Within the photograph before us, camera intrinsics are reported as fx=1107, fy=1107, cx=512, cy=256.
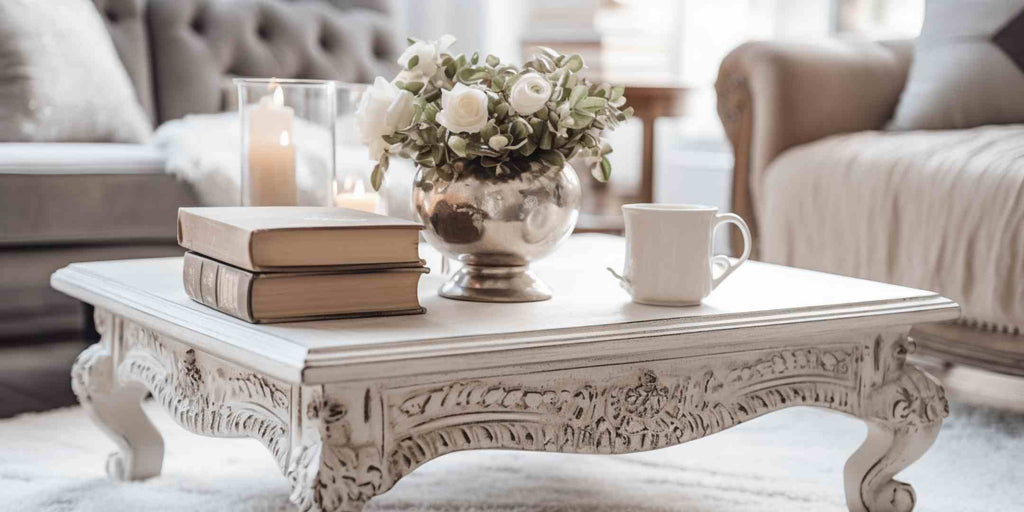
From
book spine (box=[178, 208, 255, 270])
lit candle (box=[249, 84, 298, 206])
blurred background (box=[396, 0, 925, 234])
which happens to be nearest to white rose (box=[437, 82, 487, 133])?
book spine (box=[178, 208, 255, 270])

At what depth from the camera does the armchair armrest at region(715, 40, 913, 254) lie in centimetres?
218

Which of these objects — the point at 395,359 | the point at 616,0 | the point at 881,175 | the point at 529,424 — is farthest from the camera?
the point at 616,0

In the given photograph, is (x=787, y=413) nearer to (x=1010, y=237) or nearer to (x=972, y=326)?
(x=972, y=326)

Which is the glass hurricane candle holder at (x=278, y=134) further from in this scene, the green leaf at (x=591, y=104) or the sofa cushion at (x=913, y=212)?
the sofa cushion at (x=913, y=212)

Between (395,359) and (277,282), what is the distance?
0.48ft

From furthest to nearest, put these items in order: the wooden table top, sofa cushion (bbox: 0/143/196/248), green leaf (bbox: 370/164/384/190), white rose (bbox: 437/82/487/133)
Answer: sofa cushion (bbox: 0/143/196/248) < green leaf (bbox: 370/164/384/190) < white rose (bbox: 437/82/487/133) < the wooden table top

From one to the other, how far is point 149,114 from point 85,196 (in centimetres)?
70

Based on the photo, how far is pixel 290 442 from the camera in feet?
2.97

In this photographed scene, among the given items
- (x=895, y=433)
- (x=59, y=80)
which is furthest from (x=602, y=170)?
(x=59, y=80)

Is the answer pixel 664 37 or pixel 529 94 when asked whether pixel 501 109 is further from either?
pixel 664 37

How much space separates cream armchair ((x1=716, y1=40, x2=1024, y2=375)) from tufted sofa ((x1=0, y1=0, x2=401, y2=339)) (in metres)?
0.89

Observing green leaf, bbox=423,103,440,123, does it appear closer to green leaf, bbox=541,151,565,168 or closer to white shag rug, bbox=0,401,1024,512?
green leaf, bbox=541,151,565,168

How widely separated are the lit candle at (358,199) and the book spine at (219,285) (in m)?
0.34

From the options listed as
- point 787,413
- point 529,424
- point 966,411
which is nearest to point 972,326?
point 966,411
